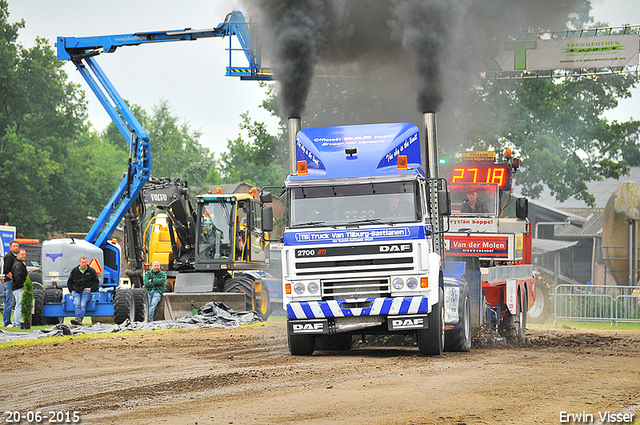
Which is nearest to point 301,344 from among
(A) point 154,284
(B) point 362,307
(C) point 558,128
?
(B) point 362,307

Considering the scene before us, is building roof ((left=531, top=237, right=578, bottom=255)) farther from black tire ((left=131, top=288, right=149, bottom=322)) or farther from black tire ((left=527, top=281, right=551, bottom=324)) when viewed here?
black tire ((left=131, top=288, right=149, bottom=322))

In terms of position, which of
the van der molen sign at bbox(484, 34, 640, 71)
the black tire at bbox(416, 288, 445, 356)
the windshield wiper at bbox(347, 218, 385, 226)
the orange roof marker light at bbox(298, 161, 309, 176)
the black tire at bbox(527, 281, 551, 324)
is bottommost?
the black tire at bbox(527, 281, 551, 324)

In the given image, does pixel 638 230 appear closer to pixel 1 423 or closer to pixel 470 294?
pixel 470 294

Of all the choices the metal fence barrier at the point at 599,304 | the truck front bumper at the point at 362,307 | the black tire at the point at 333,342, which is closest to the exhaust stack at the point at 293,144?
the truck front bumper at the point at 362,307

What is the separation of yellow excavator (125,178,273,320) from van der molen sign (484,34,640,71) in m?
9.92

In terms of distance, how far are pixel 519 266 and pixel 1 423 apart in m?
12.7

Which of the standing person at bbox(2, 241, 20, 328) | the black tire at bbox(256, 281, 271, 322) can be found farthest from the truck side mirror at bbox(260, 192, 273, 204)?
the black tire at bbox(256, 281, 271, 322)

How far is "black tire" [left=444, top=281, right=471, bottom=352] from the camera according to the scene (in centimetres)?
1362

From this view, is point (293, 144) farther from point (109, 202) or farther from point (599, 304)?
point (599, 304)

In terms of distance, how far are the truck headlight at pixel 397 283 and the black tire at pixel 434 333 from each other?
660mm

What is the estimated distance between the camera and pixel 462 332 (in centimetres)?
1366

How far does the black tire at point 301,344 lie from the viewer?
13086mm

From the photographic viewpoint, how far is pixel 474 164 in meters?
18.5

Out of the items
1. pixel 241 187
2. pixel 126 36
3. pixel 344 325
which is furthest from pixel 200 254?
pixel 241 187
